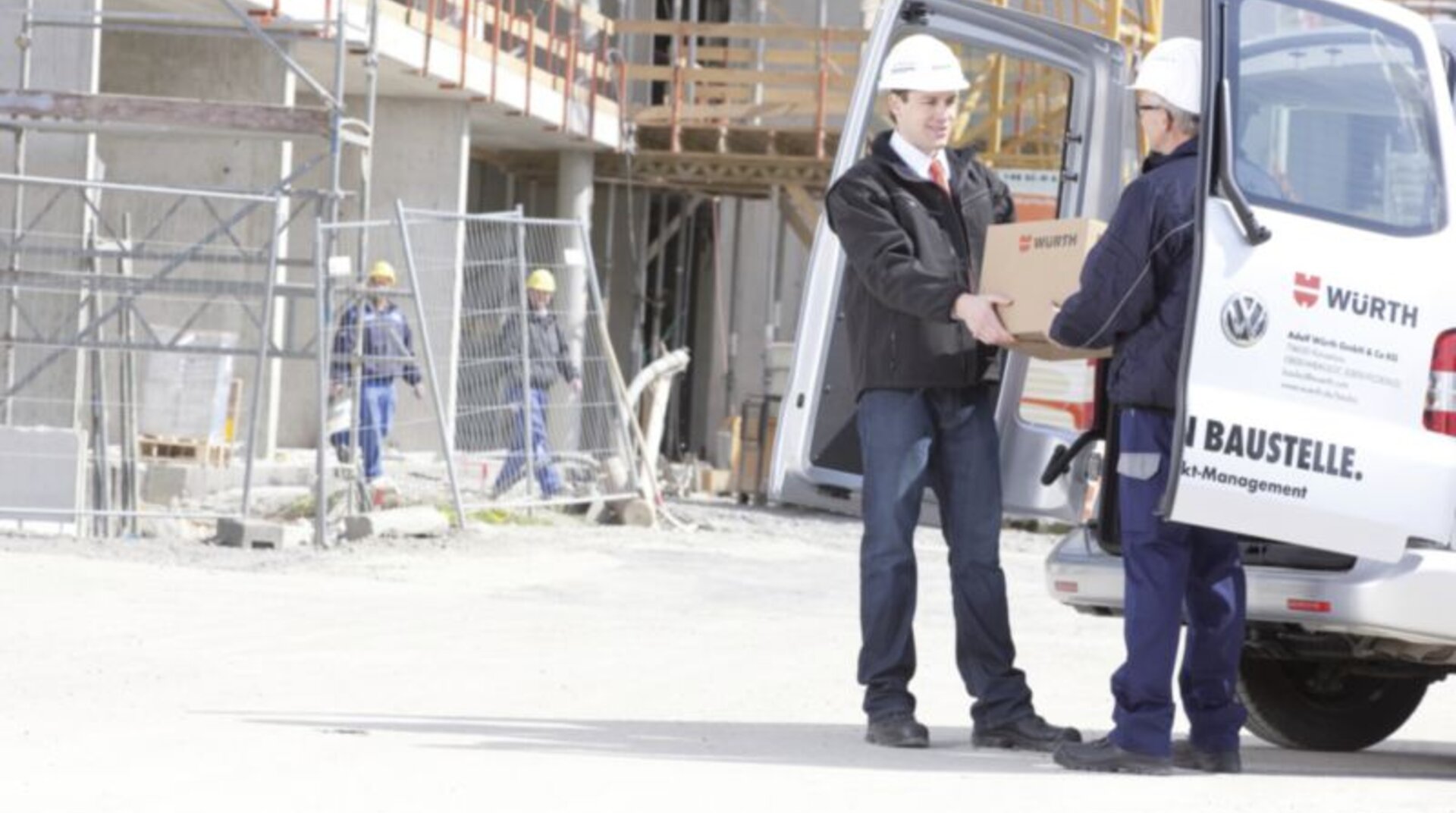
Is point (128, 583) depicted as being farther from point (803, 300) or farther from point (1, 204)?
point (1, 204)

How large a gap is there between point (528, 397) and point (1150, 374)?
1237 centimetres

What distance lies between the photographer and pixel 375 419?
65.4ft

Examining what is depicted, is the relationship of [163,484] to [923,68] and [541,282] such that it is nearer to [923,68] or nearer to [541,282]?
[541,282]

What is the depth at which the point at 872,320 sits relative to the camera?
850 cm

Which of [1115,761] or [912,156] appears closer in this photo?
A: [1115,761]

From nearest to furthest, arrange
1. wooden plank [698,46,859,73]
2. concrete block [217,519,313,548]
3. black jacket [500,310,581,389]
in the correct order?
concrete block [217,519,313,548]
black jacket [500,310,581,389]
wooden plank [698,46,859,73]

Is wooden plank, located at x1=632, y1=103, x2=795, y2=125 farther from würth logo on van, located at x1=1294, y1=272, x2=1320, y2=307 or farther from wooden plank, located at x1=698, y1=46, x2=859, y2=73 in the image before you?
würth logo on van, located at x1=1294, y1=272, x2=1320, y2=307

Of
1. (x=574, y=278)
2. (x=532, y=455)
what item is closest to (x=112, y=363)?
(x=532, y=455)

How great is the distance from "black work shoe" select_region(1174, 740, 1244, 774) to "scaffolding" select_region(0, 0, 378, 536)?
8631 mm

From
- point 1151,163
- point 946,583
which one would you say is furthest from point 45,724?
point 946,583

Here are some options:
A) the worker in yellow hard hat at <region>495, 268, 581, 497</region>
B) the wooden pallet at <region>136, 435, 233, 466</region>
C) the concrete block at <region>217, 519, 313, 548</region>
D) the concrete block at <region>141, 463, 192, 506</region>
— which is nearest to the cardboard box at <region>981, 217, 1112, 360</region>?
the concrete block at <region>217, 519, 313, 548</region>

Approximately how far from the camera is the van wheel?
29.5 feet

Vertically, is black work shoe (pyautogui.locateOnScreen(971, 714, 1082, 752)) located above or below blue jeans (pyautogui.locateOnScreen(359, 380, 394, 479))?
above

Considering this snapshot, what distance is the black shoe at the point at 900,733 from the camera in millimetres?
8320
